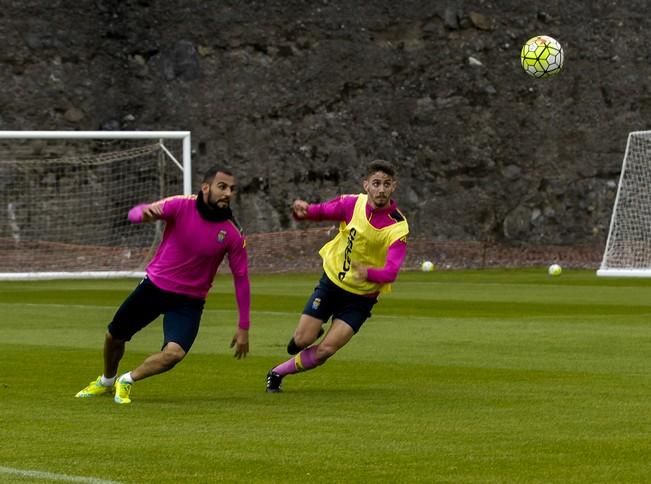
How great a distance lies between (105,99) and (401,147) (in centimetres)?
781

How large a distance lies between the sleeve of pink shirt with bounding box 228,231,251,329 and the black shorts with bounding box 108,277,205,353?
37 centimetres

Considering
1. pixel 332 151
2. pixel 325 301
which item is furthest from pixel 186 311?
pixel 332 151

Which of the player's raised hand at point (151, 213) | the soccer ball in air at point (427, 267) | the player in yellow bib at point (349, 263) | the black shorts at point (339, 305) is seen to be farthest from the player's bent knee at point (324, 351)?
the soccer ball in air at point (427, 267)

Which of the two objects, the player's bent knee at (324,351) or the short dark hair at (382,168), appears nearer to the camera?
the short dark hair at (382,168)

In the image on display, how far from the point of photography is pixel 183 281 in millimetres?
11867

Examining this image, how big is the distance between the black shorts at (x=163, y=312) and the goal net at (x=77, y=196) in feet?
83.7

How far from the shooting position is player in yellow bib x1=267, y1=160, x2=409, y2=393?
12391 mm

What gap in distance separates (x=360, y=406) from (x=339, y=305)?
5.03 ft

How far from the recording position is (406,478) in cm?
808

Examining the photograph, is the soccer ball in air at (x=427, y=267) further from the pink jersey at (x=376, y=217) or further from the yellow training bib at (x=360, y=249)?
the yellow training bib at (x=360, y=249)

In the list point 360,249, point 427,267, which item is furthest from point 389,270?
point 427,267

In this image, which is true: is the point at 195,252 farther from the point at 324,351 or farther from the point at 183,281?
the point at 324,351

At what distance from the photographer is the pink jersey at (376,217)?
39.8 feet

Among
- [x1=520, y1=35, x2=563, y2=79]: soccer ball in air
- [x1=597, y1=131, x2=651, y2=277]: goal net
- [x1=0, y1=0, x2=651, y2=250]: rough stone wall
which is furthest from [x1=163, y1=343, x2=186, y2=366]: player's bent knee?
[x1=0, y1=0, x2=651, y2=250]: rough stone wall
